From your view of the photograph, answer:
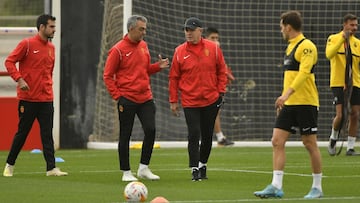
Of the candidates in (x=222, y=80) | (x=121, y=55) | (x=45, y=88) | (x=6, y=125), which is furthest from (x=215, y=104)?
(x=6, y=125)

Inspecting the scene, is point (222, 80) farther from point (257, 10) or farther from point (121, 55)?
point (257, 10)

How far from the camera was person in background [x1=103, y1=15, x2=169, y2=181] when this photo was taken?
48.3 feet

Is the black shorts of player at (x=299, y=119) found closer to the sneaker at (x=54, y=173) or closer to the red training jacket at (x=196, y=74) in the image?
the red training jacket at (x=196, y=74)

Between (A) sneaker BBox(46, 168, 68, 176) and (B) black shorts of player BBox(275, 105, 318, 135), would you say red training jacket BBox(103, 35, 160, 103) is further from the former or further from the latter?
(B) black shorts of player BBox(275, 105, 318, 135)

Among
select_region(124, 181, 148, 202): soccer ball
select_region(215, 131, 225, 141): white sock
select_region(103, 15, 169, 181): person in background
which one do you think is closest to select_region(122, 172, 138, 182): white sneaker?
select_region(103, 15, 169, 181): person in background

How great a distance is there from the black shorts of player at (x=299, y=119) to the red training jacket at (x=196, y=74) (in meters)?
2.75

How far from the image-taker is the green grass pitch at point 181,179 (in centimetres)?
1216

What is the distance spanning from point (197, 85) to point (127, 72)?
0.94 metres

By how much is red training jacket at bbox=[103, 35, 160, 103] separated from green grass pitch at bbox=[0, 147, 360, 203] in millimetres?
1157

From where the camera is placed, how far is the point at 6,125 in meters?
23.2

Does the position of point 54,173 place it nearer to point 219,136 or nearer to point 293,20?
point 293,20

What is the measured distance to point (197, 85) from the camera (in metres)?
14.9

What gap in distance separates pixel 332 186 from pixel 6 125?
1106 centimetres

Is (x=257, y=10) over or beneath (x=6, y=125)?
over
